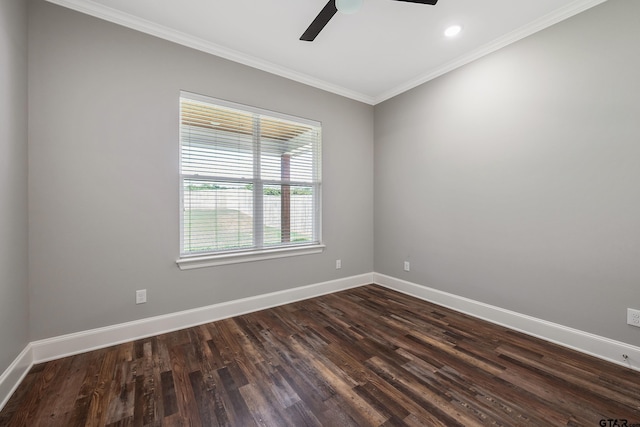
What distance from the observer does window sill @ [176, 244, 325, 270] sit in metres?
2.49

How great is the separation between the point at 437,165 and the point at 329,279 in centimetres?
201

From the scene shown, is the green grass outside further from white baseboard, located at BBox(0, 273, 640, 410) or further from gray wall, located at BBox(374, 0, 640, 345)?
gray wall, located at BBox(374, 0, 640, 345)

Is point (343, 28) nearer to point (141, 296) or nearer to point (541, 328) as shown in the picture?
point (141, 296)

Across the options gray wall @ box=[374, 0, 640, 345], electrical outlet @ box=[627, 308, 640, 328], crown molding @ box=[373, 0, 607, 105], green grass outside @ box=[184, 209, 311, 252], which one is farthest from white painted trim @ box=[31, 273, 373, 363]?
crown molding @ box=[373, 0, 607, 105]

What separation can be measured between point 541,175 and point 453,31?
5.03ft

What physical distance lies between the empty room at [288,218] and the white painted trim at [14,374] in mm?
16

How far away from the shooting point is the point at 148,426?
135 centimetres

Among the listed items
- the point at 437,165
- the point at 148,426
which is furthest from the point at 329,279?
the point at 148,426

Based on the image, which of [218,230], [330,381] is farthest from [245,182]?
[330,381]

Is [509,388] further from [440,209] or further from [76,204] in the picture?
[76,204]

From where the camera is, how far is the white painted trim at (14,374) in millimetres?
1509

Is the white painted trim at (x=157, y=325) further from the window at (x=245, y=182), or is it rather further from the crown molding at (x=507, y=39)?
the crown molding at (x=507, y=39)

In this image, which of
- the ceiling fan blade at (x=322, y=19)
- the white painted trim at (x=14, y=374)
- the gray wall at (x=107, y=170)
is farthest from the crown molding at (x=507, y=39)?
the white painted trim at (x=14, y=374)

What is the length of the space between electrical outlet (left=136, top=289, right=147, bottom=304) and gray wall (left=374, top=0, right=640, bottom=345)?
2997mm
